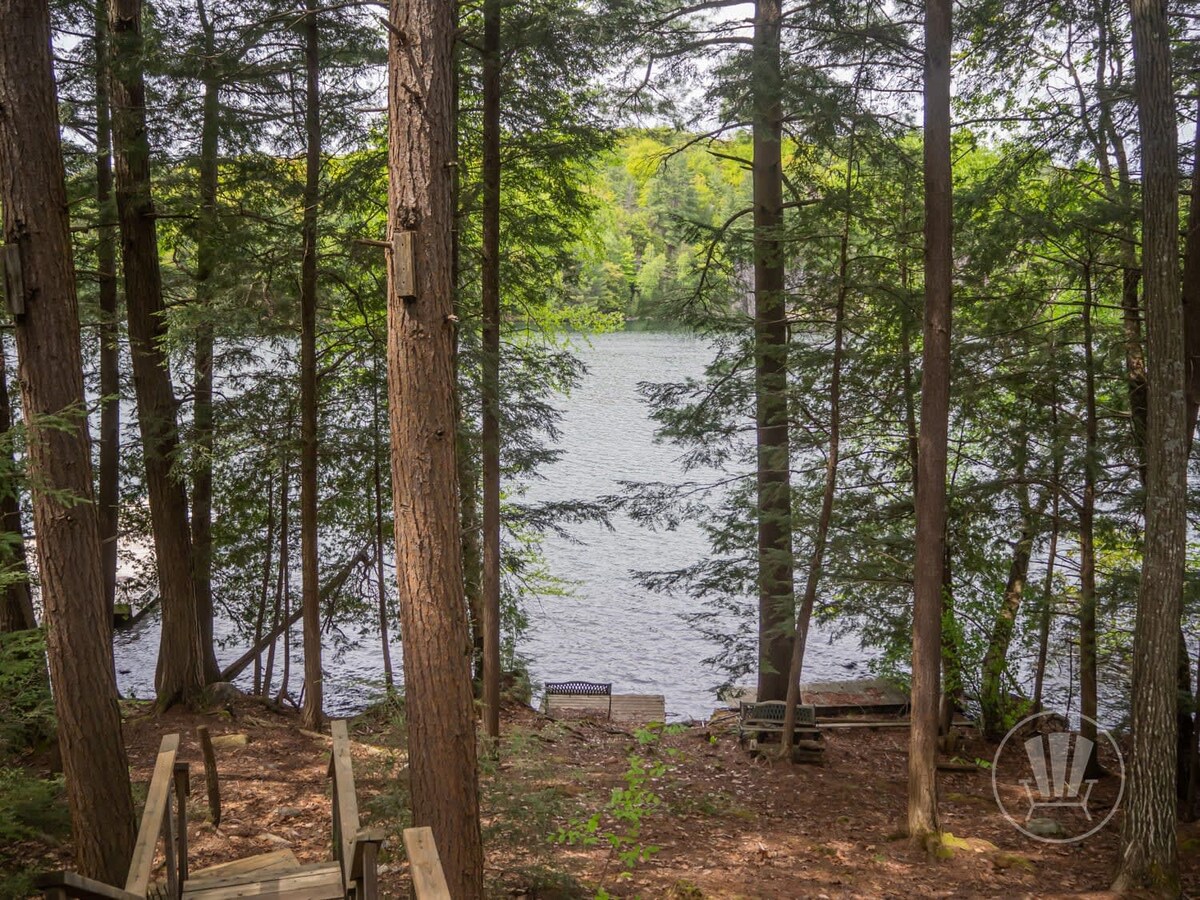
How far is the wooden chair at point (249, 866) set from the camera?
374cm

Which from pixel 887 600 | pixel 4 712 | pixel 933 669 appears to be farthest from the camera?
pixel 887 600

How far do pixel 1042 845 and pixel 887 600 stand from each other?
4057mm

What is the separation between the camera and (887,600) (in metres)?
12.0

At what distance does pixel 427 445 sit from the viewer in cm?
498

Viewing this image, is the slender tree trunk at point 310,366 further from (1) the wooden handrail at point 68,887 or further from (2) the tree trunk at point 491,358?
(1) the wooden handrail at point 68,887

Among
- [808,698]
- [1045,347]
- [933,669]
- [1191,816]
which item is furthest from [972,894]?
[808,698]

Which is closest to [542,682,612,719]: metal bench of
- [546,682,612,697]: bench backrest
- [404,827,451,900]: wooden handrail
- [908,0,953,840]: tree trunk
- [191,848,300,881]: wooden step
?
[546,682,612,697]: bench backrest

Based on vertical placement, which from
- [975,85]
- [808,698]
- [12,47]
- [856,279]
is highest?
[975,85]

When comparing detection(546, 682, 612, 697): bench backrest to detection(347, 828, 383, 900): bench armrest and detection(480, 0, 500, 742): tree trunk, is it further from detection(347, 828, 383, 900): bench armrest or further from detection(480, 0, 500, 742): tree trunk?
detection(347, 828, 383, 900): bench armrest

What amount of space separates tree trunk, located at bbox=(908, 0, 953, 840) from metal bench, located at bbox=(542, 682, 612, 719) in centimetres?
716

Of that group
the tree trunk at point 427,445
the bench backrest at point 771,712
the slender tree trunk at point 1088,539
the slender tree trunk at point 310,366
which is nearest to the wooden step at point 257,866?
the tree trunk at point 427,445

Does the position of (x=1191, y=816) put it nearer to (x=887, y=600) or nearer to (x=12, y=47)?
(x=887, y=600)

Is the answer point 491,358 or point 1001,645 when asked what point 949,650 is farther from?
point 491,358

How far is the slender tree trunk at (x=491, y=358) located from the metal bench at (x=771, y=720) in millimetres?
3795
